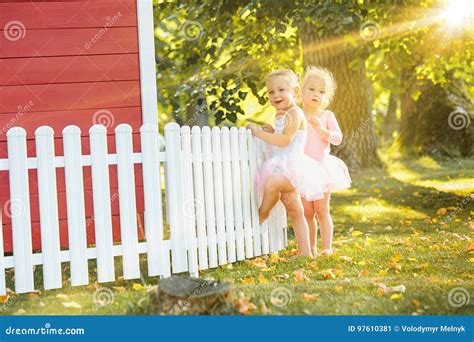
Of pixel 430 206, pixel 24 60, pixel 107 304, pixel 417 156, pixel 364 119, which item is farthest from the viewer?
pixel 417 156

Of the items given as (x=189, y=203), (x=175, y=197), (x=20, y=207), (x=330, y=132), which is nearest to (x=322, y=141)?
(x=330, y=132)

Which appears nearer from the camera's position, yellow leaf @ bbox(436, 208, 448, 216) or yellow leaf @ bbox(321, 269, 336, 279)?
yellow leaf @ bbox(321, 269, 336, 279)

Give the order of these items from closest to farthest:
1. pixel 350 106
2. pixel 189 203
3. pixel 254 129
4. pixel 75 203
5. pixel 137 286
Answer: pixel 75 203, pixel 137 286, pixel 189 203, pixel 254 129, pixel 350 106

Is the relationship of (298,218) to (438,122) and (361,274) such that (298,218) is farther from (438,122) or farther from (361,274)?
(438,122)

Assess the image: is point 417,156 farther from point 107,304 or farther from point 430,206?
point 107,304

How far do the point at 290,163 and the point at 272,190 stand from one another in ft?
0.95

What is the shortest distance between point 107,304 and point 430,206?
244 inches

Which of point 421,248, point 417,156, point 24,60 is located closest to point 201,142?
point 24,60

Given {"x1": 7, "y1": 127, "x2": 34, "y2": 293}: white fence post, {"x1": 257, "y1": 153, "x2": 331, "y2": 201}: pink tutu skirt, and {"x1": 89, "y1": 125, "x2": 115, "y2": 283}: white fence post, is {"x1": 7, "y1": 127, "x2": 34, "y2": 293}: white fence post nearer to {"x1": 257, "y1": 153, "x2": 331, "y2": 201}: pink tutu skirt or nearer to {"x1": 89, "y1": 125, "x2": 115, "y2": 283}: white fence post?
{"x1": 89, "y1": 125, "x2": 115, "y2": 283}: white fence post

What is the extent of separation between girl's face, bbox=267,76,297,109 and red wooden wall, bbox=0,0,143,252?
53.6 inches

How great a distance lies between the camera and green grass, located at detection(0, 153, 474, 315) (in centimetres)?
474

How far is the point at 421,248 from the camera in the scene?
706 centimetres

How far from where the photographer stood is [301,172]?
638 cm

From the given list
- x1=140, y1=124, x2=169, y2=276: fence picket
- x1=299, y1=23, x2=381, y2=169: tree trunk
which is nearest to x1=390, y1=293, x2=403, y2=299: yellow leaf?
x1=140, y1=124, x2=169, y2=276: fence picket
